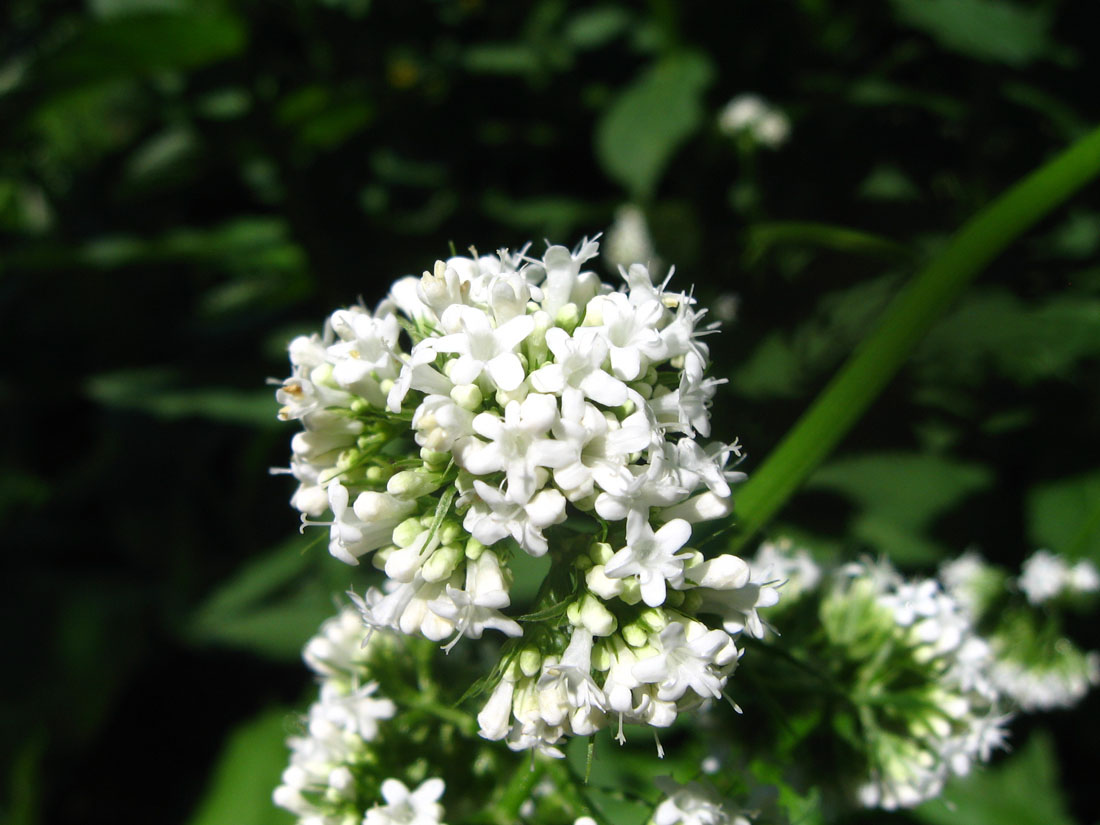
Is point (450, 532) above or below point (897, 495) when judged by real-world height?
below

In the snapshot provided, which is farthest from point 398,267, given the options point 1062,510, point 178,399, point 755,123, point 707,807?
point 707,807

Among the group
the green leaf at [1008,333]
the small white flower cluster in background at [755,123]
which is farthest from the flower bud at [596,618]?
the small white flower cluster in background at [755,123]

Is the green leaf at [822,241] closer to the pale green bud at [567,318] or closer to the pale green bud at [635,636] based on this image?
the pale green bud at [567,318]

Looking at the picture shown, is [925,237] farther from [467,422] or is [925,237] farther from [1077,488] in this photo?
[467,422]

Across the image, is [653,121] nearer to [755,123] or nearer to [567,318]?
[755,123]

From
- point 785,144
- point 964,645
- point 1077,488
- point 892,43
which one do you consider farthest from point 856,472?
point 892,43

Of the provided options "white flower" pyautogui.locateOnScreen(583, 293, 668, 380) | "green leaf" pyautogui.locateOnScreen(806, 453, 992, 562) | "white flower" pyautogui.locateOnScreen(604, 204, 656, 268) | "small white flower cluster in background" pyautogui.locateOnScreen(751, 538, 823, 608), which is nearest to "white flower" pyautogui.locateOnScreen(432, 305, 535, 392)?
"white flower" pyautogui.locateOnScreen(583, 293, 668, 380)

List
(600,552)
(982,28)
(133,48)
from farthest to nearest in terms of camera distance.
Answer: (982,28), (133,48), (600,552)
